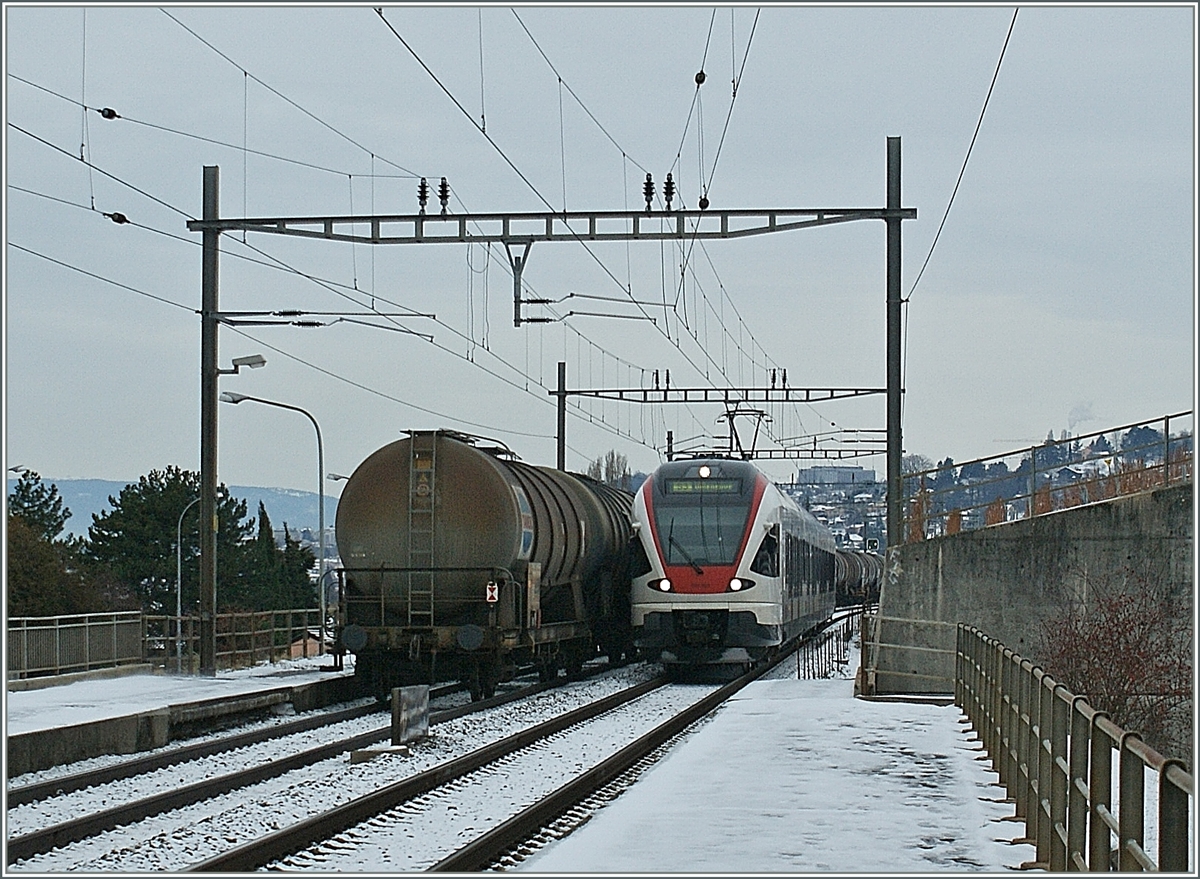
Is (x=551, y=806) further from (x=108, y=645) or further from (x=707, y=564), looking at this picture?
(x=108, y=645)

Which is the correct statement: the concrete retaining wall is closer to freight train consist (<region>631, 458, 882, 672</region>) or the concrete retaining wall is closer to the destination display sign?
freight train consist (<region>631, 458, 882, 672</region>)

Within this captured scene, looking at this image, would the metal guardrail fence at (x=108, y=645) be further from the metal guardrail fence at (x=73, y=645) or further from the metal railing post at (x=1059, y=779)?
the metal railing post at (x=1059, y=779)

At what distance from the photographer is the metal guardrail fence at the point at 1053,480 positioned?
24484mm

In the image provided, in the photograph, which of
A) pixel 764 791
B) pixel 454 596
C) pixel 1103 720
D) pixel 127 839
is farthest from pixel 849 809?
pixel 454 596

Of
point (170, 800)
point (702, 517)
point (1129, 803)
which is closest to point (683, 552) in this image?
point (702, 517)

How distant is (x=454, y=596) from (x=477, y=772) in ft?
25.6

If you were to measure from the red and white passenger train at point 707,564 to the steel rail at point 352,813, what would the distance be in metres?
8.90

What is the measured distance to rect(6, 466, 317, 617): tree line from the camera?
64.6m

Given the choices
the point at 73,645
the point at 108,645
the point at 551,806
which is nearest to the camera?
the point at 551,806

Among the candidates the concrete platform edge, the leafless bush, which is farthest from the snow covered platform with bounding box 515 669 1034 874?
the concrete platform edge

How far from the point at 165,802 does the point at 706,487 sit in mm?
15841

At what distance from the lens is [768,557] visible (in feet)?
89.4

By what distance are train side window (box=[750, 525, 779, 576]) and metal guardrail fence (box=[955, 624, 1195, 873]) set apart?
11.8 m

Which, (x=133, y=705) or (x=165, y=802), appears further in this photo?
(x=133, y=705)
